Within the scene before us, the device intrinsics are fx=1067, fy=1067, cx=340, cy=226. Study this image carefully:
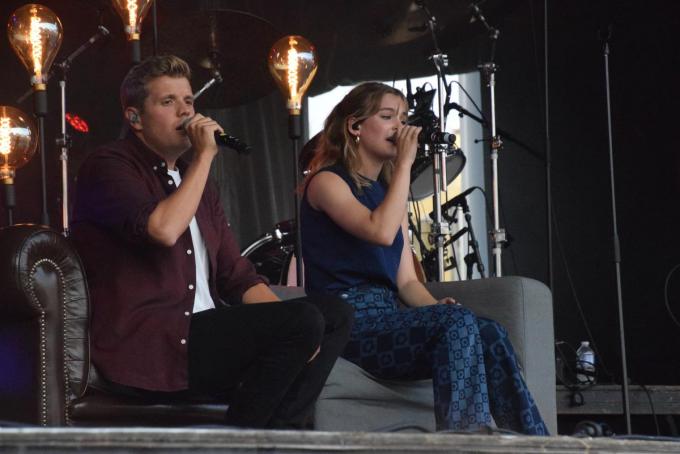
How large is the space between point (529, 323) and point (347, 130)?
72 centimetres

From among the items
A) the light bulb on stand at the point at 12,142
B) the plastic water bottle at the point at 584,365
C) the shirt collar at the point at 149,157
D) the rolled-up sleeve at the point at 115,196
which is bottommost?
the plastic water bottle at the point at 584,365

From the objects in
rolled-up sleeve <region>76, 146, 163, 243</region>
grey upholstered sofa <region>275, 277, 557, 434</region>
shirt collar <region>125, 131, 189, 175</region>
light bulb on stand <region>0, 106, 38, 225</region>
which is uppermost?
light bulb on stand <region>0, 106, 38, 225</region>

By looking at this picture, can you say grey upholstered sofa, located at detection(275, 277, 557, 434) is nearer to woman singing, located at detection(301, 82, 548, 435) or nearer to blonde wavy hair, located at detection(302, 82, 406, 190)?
woman singing, located at detection(301, 82, 548, 435)

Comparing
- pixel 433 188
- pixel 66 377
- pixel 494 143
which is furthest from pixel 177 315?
pixel 494 143

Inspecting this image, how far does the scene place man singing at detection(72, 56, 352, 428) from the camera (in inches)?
85.1

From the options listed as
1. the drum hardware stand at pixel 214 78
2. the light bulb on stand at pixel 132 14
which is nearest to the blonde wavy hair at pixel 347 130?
the light bulb on stand at pixel 132 14

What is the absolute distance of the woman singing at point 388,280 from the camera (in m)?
2.25

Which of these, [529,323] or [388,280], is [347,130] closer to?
[388,280]

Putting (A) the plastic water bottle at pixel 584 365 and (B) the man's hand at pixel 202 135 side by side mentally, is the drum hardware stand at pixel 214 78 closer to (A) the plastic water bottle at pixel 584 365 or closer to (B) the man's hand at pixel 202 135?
(A) the plastic water bottle at pixel 584 365

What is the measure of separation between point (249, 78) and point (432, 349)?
2.49 metres

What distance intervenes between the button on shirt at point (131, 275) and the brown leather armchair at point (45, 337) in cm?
7

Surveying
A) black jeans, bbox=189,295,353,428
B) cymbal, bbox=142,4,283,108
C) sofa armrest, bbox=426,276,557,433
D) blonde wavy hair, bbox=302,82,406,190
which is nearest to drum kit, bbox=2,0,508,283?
cymbal, bbox=142,4,283,108

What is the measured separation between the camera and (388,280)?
104 inches

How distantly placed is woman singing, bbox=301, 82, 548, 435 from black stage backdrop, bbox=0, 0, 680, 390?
6.27 ft
